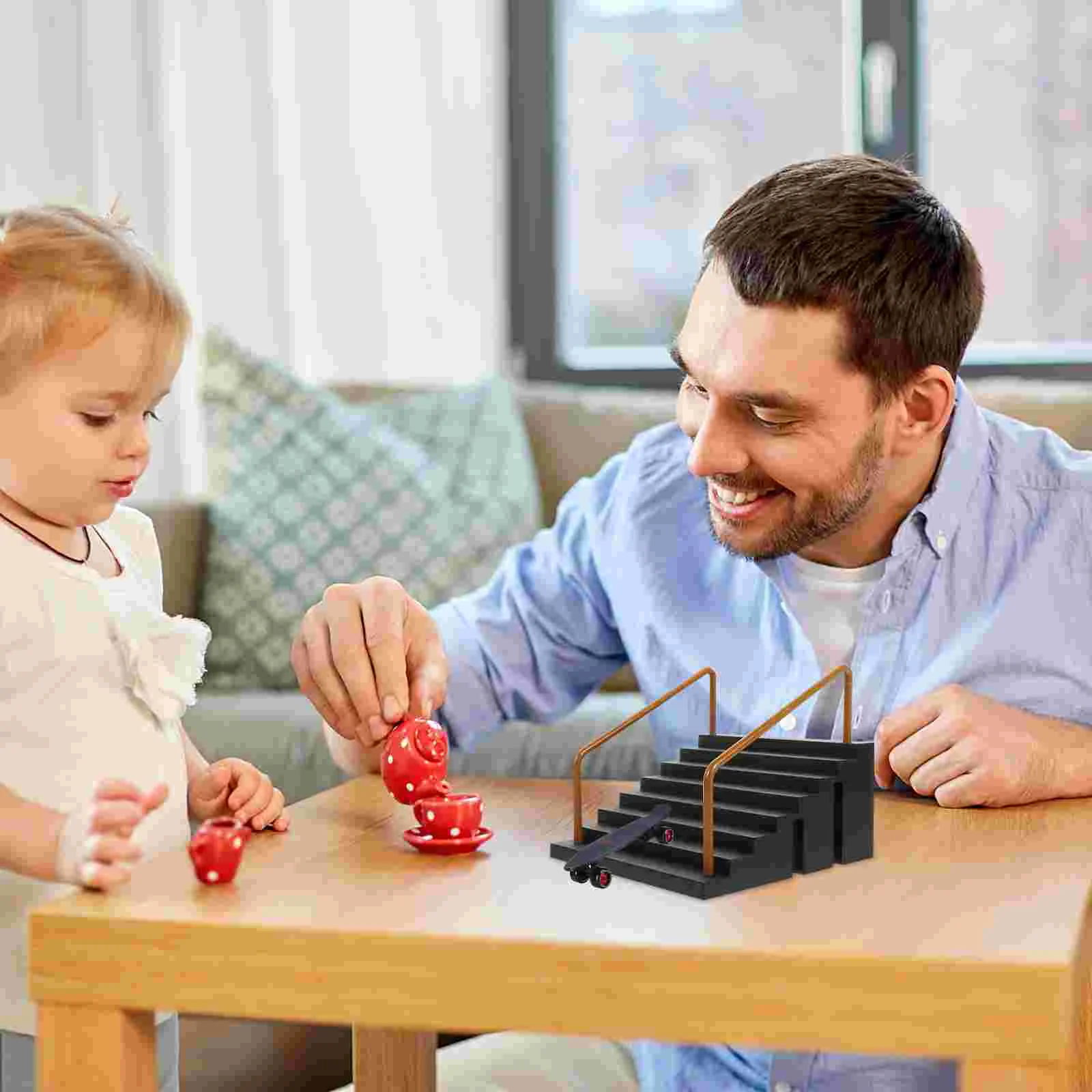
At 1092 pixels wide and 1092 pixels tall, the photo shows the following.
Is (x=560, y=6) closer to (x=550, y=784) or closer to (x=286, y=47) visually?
(x=286, y=47)

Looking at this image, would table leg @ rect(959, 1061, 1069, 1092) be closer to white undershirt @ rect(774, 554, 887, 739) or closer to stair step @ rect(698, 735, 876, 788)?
stair step @ rect(698, 735, 876, 788)

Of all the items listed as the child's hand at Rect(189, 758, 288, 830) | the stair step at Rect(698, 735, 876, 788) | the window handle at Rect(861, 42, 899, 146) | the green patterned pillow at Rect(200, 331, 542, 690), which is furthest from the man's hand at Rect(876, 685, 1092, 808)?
the window handle at Rect(861, 42, 899, 146)

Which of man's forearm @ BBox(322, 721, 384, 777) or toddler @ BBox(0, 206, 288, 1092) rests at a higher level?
toddler @ BBox(0, 206, 288, 1092)

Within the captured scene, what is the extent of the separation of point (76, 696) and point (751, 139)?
8.87ft

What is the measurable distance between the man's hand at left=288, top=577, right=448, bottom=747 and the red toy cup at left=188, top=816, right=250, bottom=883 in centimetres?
28

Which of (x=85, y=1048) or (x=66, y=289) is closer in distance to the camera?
(x=85, y=1048)

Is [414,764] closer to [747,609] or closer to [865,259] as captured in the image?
[747,609]

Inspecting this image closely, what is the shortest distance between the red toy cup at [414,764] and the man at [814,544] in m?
0.11

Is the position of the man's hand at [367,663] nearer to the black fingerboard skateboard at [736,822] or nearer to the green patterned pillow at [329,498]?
the black fingerboard skateboard at [736,822]

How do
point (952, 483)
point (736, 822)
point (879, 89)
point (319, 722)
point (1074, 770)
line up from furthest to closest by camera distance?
point (879, 89) → point (319, 722) → point (952, 483) → point (1074, 770) → point (736, 822)

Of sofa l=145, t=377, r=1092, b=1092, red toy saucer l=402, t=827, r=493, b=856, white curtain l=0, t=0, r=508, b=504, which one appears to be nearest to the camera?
red toy saucer l=402, t=827, r=493, b=856

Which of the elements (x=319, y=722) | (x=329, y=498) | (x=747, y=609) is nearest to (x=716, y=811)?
(x=747, y=609)

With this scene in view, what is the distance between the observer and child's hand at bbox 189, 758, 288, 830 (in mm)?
1037

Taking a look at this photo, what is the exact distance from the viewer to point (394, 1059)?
3.79 feet
